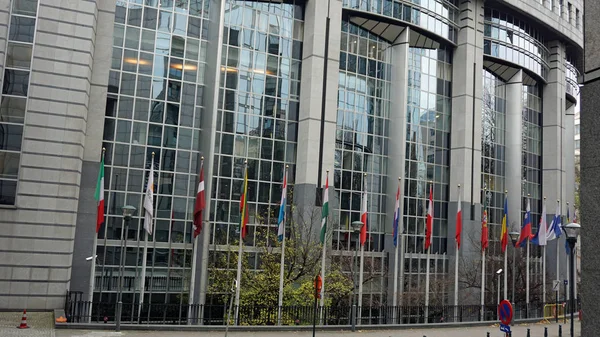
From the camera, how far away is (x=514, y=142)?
53.7 meters

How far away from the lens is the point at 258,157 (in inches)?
1538

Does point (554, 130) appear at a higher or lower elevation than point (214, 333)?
higher

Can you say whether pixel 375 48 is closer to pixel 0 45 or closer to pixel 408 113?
pixel 408 113

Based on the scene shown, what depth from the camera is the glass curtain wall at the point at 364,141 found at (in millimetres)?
42125

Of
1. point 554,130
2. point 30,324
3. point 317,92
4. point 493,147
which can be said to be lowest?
point 30,324

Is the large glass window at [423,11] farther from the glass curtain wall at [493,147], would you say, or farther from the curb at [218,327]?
the curb at [218,327]

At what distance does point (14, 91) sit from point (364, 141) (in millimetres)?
25953

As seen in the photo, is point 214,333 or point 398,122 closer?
point 214,333

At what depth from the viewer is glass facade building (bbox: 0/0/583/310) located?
1126 inches

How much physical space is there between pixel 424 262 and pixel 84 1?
33.1 metres

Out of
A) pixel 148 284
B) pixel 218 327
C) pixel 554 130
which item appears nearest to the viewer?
pixel 218 327

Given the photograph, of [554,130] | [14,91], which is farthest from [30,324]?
[554,130]

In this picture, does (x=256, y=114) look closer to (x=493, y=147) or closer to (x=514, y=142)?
(x=493, y=147)

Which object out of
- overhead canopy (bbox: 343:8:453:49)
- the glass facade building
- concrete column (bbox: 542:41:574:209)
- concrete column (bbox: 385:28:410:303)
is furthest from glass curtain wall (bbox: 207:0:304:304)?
concrete column (bbox: 542:41:574:209)
